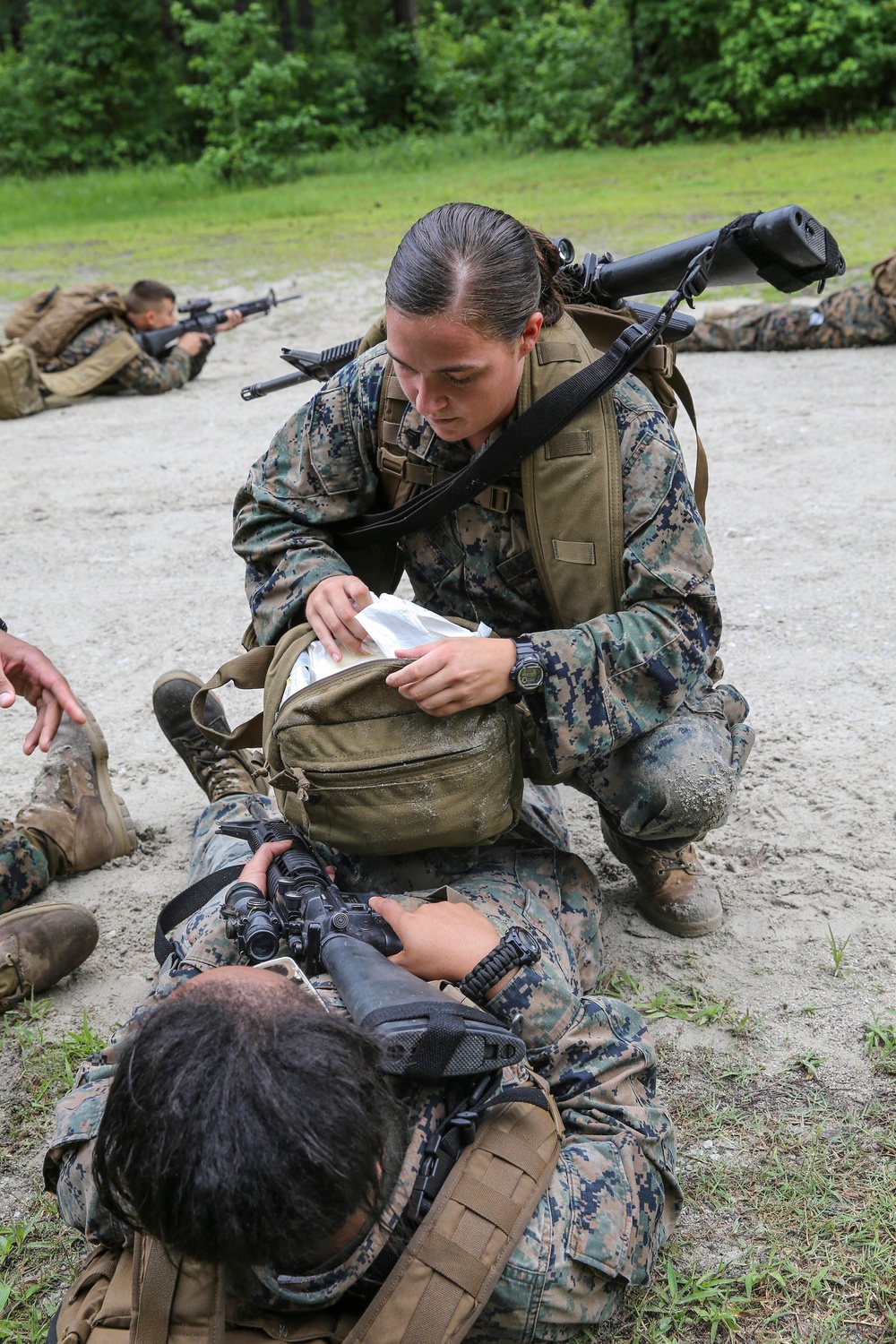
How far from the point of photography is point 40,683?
2857mm

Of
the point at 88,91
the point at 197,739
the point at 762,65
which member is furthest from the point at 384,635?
the point at 88,91

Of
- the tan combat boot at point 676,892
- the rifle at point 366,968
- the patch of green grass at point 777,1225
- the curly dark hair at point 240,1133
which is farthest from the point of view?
the tan combat boot at point 676,892

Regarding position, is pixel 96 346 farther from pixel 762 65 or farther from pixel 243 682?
pixel 762 65

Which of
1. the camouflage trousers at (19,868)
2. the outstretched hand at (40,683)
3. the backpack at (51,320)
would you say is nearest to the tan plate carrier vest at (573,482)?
the outstretched hand at (40,683)

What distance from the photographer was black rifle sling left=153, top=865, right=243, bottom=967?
8.24 feet

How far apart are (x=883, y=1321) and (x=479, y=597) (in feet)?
5.28

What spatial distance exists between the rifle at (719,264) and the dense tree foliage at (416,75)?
54.9 feet

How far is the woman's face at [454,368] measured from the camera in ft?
7.49

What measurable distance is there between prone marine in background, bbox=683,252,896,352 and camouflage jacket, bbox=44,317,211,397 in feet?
11.4

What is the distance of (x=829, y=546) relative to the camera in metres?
4.86

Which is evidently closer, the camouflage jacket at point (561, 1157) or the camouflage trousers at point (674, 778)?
the camouflage jacket at point (561, 1157)

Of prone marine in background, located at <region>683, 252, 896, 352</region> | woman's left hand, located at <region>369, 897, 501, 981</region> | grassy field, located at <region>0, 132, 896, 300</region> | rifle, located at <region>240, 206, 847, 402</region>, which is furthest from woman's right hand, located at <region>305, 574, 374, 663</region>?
grassy field, located at <region>0, 132, 896, 300</region>

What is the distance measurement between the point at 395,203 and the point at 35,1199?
1414cm

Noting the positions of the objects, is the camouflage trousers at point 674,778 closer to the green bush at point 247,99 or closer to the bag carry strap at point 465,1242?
the bag carry strap at point 465,1242
